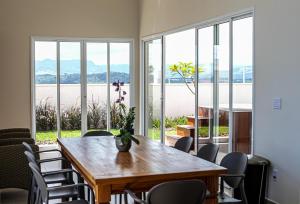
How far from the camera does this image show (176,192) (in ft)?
9.23

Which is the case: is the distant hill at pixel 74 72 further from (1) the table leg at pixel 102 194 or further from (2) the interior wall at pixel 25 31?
(1) the table leg at pixel 102 194

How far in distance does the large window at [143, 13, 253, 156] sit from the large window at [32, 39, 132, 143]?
75 centimetres

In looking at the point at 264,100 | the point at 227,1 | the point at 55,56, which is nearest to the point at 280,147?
the point at 264,100

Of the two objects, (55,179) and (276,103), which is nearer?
(55,179)

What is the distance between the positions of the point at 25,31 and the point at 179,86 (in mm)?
3448

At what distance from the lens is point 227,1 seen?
227 inches

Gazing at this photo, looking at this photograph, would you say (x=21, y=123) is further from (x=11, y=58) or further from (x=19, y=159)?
(x=19, y=159)

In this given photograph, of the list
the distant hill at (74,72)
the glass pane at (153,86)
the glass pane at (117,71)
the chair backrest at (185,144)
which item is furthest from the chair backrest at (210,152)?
the glass pane at (117,71)

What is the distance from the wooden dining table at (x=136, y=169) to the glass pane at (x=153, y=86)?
14.0ft

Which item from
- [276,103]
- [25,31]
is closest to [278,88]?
[276,103]

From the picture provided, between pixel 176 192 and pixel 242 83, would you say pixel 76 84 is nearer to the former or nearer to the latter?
pixel 242 83

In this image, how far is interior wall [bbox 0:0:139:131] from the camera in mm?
8516

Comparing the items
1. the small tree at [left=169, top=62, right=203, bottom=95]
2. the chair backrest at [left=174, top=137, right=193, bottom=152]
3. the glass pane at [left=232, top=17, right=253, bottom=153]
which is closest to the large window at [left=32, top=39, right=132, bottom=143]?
the small tree at [left=169, top=62, right=203, bottom=95]

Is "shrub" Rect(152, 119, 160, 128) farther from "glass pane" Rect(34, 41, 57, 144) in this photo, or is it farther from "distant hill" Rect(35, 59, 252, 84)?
"glass pane" Rect(34, 41, 57, 144)
